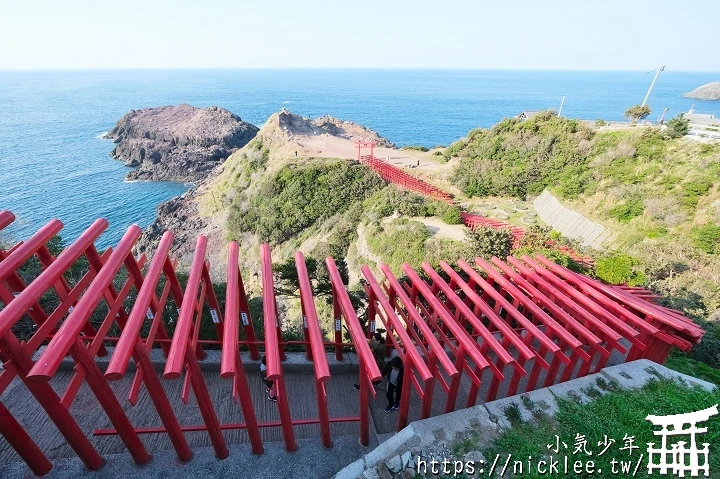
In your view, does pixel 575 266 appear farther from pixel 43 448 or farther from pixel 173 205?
pixel 173 205

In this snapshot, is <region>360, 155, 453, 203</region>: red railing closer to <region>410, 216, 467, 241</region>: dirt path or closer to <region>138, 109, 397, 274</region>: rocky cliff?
<region>138, 109, 397, 274</region>: rocky cliff

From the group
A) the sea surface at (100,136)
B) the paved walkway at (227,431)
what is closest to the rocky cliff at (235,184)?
the sea surface at (100,136)

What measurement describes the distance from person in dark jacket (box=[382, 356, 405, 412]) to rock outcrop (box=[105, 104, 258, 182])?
172ft

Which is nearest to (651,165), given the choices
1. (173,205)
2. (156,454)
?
(156,454)

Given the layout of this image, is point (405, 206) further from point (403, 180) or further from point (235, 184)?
point (235, 184)

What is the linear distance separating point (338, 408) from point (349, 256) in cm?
1561

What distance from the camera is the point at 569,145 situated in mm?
25531

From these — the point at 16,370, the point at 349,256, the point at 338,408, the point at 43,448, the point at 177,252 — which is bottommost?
the point at 177,252

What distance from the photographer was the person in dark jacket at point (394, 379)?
6988mm

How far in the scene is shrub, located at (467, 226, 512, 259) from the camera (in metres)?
16.1

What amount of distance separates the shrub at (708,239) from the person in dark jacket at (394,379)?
16.0 m

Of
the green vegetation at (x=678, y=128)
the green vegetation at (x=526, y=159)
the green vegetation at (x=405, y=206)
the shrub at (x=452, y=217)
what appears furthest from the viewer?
the green vegetation at (x=526, y=159)

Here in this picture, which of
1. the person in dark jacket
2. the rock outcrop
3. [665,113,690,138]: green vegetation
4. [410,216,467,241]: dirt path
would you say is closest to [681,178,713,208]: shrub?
[665,113,690,138]: green vegetation

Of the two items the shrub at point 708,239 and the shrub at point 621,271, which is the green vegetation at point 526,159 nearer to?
the shrub at point 708,239
